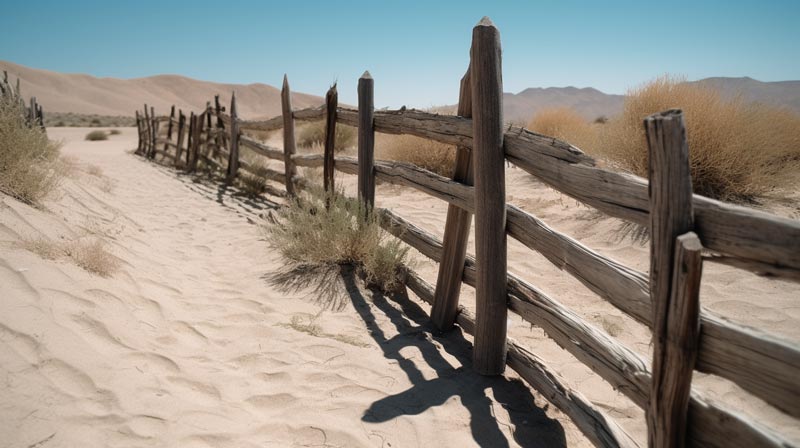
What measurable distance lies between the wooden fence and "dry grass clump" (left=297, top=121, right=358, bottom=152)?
329 inches

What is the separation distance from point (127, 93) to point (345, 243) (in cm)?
7657

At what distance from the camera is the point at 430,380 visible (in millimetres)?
2586

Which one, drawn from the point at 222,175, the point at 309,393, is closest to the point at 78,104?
the point at 222,175

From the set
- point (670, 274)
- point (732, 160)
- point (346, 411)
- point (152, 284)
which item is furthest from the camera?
point (732, 160)

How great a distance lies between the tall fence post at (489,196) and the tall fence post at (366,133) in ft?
6.01

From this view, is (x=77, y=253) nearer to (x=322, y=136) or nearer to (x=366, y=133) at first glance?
(x=366, y=133)

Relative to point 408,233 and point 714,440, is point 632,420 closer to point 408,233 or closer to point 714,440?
point 714,440

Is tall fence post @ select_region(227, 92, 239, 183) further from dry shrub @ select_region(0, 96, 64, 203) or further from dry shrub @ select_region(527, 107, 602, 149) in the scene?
dry shrub @ select_region(527, 107, 602, 149)

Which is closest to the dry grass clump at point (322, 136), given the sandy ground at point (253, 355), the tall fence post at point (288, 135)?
the tall fence post at point (288, 135)

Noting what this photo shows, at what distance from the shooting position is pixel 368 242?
12.7ft

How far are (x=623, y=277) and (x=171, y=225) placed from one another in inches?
197

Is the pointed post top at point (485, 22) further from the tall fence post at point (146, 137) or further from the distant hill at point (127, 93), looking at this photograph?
the distant hill at point (127, 93)

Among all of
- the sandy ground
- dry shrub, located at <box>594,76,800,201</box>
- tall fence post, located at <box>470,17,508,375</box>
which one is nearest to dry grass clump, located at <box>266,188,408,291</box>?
the sandy ground

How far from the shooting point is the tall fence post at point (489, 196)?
2.39m
